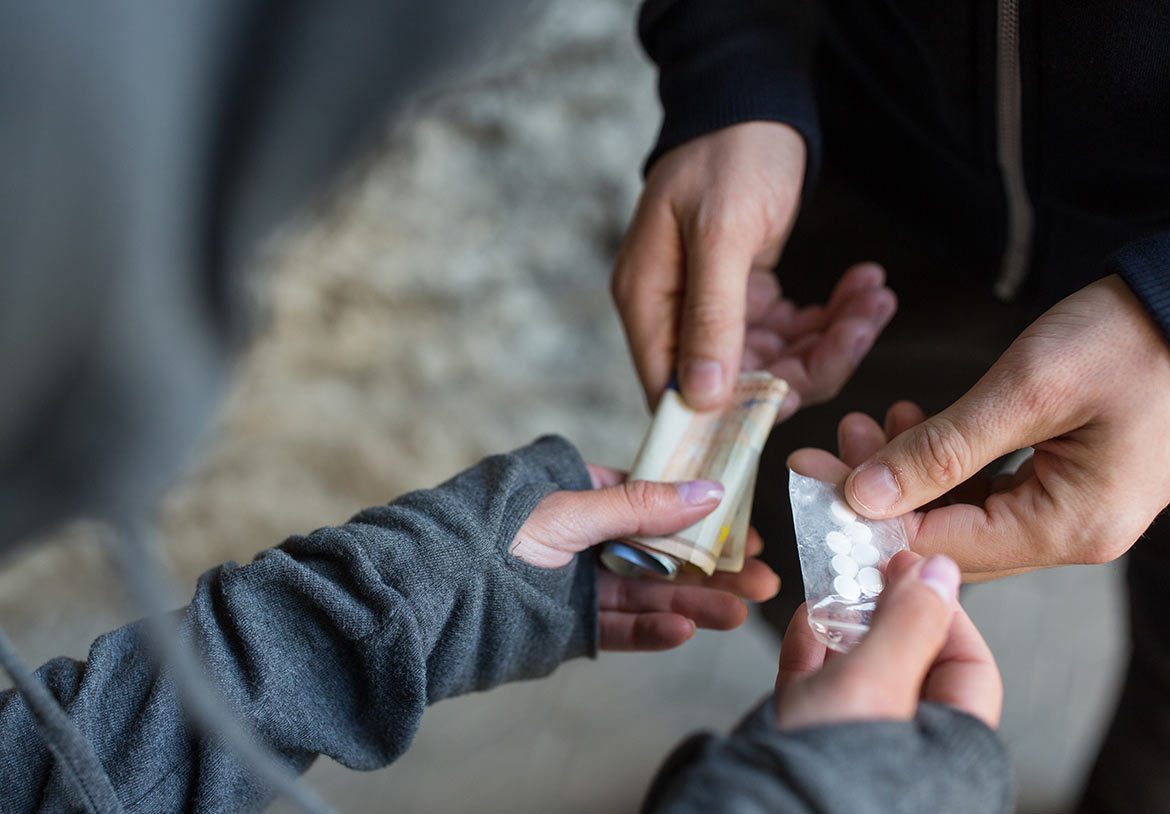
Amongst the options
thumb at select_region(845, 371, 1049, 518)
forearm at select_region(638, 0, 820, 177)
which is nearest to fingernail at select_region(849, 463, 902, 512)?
thumb at select_region(845, 371, 1049, 518)

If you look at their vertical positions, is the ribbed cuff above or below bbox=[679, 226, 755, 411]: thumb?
below

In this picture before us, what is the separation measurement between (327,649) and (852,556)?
1.10 ft

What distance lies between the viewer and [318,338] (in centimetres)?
115

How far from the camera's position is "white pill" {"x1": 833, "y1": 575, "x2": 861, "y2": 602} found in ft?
1.69

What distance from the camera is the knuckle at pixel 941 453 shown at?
20.1 inches

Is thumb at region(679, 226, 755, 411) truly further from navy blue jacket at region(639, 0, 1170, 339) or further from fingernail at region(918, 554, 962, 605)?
fingernail at region(918, 554, 962, 605)

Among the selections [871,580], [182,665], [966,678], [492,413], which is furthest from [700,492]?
[492,413]

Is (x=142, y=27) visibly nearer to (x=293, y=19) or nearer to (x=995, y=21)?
(x=293, y=19)

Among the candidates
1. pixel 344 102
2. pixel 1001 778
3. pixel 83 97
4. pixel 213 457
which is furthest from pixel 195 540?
pixel 1001 778

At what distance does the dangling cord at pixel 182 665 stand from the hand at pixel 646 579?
204 millimetres

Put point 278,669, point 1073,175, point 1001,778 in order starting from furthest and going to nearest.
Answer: point 1073,175, point 278,669, point 1001,778

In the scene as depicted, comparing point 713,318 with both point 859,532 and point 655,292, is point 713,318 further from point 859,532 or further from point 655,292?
point 859,532

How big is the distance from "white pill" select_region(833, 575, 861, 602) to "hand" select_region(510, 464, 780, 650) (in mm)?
130

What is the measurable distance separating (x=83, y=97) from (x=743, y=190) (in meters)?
0.47
